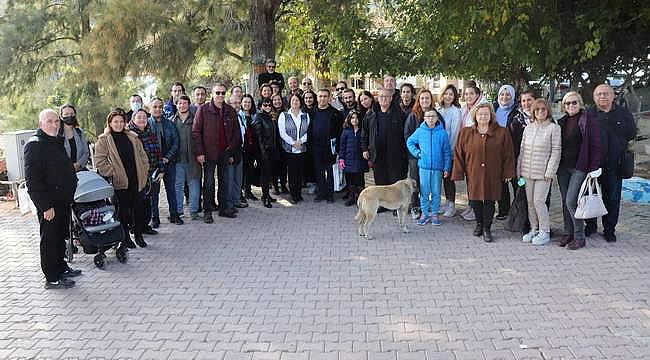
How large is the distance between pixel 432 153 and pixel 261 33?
5.66m

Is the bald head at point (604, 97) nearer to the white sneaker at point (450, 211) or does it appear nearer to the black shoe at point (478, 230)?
the black shoe at point (478, 230)

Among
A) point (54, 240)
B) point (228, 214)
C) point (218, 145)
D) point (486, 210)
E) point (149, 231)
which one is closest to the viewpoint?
point (54, 240)

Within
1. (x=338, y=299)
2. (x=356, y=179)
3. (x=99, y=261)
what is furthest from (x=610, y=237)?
(x=99, y=261)

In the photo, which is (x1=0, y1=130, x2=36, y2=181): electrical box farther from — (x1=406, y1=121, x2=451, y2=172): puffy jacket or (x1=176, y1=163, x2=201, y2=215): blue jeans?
(x1=406, y1=121, x2=451, y2=172): puffy jacket

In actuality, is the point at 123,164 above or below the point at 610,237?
above

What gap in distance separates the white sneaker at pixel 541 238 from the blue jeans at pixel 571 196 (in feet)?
0.78

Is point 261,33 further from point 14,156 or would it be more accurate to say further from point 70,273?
point 70,273

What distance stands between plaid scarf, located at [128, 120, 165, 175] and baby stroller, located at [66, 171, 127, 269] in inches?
32.1

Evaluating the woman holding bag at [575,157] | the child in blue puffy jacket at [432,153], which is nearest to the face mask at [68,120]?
the child in blue puffy jacket at [432,153]

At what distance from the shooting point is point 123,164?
20.5 ft

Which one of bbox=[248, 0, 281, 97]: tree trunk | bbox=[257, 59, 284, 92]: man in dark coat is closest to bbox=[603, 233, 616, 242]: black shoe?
bbox=[257, 59, 284, 92]: man in dark coat

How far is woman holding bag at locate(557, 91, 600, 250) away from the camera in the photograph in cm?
597

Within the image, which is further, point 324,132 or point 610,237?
point 324,132

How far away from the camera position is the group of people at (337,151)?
19.9 ft
